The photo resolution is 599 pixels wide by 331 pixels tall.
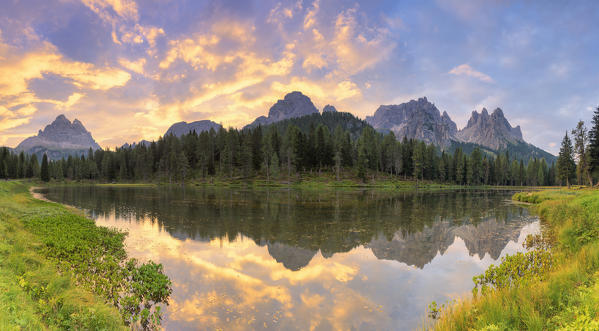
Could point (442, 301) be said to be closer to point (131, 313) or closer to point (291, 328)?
point (291, 328)

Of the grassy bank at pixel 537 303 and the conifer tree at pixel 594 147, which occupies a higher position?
the conifer tree at pixel 594 147

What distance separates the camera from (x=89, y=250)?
16906mm

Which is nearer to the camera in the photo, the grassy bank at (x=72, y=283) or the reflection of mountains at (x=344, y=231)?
the grassy bank at (x=72, y=283)

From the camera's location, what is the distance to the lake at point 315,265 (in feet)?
35.7

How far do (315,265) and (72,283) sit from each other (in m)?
11.6

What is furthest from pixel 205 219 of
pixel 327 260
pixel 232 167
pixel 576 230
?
pixel 232 167

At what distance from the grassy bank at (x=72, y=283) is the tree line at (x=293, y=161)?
87.2 metres

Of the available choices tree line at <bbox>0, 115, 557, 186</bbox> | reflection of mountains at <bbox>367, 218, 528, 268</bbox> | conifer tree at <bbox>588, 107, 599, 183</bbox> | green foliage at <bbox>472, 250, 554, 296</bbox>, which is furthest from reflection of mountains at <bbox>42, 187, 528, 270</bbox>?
tree line at <bbox>0, 115, 557, 186</bbox>

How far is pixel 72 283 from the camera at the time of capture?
10984 mm

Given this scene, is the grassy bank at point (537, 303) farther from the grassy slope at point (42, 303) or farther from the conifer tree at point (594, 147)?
the conifer tree at point (594, 147)

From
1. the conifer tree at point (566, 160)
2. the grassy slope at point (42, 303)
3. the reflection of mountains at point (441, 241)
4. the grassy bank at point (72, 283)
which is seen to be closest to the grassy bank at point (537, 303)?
the reflection of mountains at point (441, 241)

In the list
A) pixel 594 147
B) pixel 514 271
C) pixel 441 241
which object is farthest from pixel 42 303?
pixel 594 147

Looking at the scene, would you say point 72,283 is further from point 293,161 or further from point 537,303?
point 293,161

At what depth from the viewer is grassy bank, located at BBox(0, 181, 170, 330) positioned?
7594 millimetres
